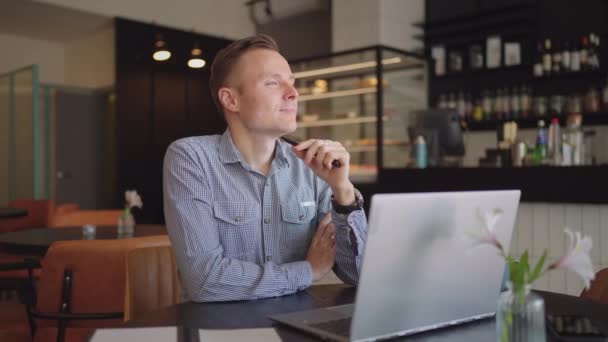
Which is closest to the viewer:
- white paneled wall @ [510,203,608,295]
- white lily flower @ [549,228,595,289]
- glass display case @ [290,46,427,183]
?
white lily flower @ [549,228,595,289]

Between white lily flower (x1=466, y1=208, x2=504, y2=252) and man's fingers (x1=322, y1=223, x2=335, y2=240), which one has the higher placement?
white lily flower (x1=466, y1=208, x2=504, y2=252)

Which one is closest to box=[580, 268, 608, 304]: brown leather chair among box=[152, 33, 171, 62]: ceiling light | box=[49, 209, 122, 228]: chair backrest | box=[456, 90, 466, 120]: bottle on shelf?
box=[49, 209, 122, 228]: chair backrest

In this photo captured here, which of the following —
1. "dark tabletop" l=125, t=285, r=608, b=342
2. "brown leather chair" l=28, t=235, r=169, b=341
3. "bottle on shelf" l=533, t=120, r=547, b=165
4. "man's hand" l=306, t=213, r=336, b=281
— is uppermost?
"bottle on shelf" l=533, t=120, r=547, b=165

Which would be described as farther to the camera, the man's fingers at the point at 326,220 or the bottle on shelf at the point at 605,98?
the bottle on shelf at the point at 605,98

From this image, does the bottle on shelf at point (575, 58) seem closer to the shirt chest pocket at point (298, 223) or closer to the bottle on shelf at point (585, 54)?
the bottle on shelf at point (585, 54)

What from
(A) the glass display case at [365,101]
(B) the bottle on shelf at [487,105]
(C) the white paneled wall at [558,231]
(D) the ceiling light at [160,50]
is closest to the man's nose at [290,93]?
(C) the white paneled wall at [558,231]

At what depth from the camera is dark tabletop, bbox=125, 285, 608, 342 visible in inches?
37.9

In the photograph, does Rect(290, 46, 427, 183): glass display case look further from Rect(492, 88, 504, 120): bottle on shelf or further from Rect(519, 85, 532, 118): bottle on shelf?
Rect(519, 85, 532, 118): bottle on shelf

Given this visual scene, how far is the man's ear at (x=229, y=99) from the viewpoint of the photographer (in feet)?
5.01

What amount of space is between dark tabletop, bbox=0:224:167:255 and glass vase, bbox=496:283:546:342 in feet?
6.93

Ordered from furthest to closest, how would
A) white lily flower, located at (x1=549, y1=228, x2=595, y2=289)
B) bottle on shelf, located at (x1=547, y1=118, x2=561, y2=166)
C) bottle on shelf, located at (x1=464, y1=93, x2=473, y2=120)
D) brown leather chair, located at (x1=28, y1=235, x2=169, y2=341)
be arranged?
bottle on shelf, located at (x1=464, y1=93, x2=473, y2=120)
bottle on shelf, located at (x1=547, y1=118, x2=561, y2=166)
brown leather chair, located at (x1=28, y1=235, x2=169, y2=341)
white lily flower, located at (x1=549, y1=228, x2=595, y2=289)

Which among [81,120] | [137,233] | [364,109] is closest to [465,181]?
[364,109]

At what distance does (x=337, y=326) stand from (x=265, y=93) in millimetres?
709

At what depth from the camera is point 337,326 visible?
97cm
